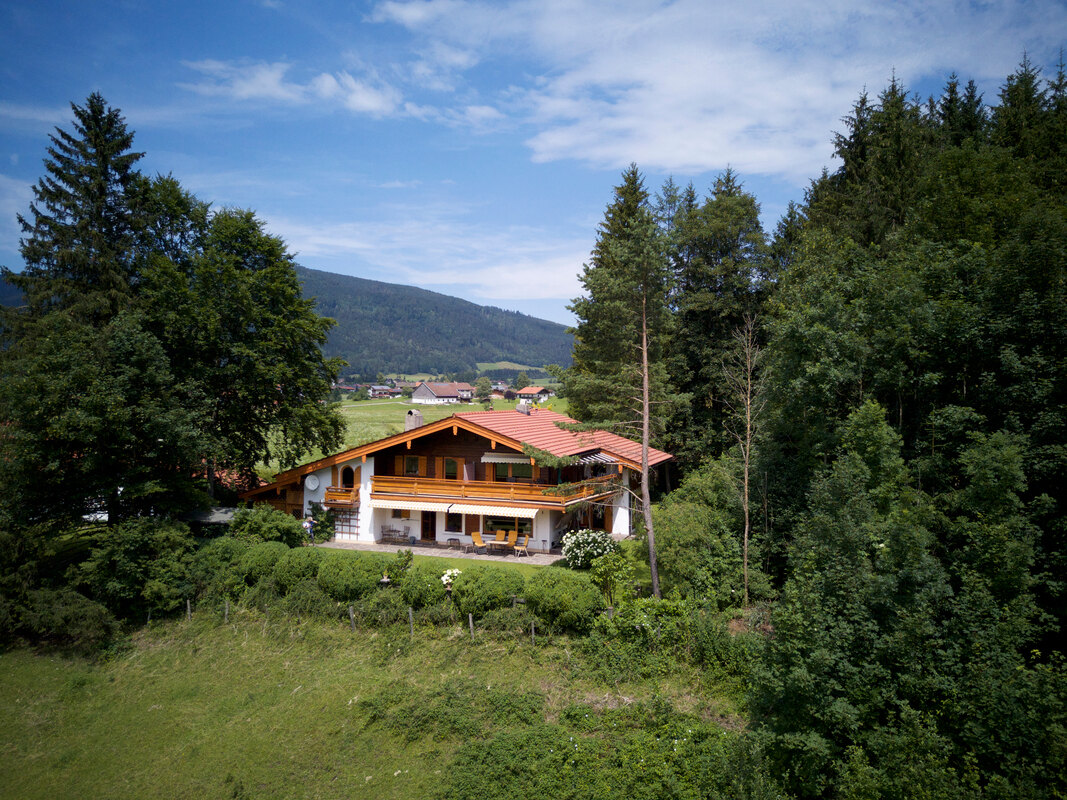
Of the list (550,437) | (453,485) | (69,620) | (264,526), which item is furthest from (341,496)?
(69,620)

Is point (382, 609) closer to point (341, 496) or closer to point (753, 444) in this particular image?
point (341, 496)

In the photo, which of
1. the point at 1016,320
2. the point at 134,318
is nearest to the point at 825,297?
the point at 1016,320

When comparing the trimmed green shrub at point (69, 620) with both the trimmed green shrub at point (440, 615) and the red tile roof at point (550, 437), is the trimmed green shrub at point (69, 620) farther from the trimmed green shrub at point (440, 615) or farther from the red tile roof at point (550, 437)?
the red tile roof at point (550, 437)

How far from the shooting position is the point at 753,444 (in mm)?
18969

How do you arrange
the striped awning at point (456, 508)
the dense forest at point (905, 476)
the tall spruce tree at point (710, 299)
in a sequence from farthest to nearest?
the tall spruce tree at point (710, 299)
the striped awning at point (456, 508)
the dense forest at point (905, 476)

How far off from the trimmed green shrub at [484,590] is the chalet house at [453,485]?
668 cm

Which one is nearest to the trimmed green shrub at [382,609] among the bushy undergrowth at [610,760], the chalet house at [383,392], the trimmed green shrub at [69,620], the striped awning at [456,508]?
the bushy undergrowth at [610,760]

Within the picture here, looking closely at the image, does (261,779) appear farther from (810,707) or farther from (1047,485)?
(1047,485)

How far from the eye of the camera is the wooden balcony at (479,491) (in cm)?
2239

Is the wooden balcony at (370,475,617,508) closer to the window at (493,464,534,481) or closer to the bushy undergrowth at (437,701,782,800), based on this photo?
the window at (493,464,534,481)

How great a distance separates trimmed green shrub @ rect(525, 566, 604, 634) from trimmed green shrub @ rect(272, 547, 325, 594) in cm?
739

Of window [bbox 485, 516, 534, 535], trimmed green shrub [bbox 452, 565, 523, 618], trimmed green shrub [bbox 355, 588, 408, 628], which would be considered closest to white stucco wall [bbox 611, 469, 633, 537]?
window [bbox 485, 516, 534, 535]

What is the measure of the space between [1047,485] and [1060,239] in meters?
5.84

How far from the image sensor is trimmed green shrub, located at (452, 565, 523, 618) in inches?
607
